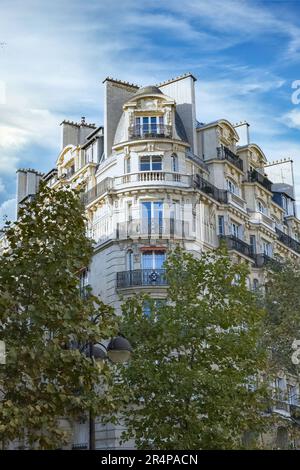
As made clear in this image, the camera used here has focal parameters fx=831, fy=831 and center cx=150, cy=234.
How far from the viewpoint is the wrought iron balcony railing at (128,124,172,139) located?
1328 inches

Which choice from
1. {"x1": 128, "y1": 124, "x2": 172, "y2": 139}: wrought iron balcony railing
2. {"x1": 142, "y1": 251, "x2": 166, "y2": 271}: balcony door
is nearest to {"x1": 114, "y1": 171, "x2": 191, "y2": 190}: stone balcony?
{"x1": 128, "y1": 124, "x2": 172, "y2": 139}: wrought iron balcony railing

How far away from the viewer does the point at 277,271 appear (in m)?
31.3

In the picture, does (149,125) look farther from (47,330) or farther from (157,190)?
(47,330)

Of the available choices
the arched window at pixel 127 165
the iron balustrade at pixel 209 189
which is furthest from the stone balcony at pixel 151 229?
the arched window at pixel 127 165

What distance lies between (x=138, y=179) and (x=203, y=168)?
156 inches

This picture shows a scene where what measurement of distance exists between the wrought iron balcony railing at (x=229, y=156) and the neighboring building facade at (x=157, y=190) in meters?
0.05

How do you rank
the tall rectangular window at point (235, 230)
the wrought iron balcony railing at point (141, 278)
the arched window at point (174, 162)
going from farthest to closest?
the tall rectangular window at point (235, 230), the arched window at point (174, 162), the wrought iron balcony railing at point (141, 278)

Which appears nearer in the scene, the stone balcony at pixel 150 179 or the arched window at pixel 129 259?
the arched window at pixel 129 259

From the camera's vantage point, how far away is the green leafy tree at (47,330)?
1440cm

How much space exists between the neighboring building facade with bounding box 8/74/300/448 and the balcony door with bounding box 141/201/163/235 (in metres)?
0.04

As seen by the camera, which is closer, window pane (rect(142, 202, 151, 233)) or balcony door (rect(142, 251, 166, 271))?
balcony door (rect(142, 251, 166, 271))

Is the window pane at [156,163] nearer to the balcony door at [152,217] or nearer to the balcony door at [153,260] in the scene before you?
the balcony door at [152,217]

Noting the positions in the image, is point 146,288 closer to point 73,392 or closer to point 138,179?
point 138,179

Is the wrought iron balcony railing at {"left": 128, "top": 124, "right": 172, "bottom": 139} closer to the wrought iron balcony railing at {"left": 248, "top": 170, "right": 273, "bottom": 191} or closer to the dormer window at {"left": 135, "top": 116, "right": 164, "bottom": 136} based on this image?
the dormer window at {"left": 135, "top": 116, "right": 164, "bottom": 136}
